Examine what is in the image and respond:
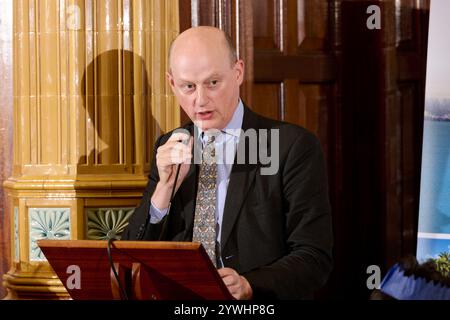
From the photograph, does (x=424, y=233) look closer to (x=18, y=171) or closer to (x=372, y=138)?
(x=372, y=138)

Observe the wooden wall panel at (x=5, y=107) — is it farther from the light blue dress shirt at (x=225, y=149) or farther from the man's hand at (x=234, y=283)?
the man's hand at (x=234, y=283)

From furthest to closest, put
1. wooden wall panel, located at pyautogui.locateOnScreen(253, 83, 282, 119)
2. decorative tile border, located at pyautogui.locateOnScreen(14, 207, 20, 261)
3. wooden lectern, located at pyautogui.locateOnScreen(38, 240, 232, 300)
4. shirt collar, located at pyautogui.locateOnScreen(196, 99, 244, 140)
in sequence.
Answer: wooden wall panel, located at pyautogui.locateOnScreen(253, 83, 282, 119), decorative tile border, located at pyautogui.locateOnScreen(14, 207, 20, 261), shirt collar, located at pyautogui.locateOnScreen(196, 99, 244, 140), wooden lectern, located at pyautogui.locateOnScreen(38, 240, 232, 300)

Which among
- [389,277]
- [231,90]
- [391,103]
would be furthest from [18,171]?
[391,103]

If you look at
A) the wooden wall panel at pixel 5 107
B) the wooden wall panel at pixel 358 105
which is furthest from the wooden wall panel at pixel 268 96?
the wooden wall panel at pixel 5 107

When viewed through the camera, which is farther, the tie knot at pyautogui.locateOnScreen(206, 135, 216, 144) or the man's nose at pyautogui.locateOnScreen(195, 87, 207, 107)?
the tie knot at pyautogui.locateOnScreen(206, 135, 216, 144)

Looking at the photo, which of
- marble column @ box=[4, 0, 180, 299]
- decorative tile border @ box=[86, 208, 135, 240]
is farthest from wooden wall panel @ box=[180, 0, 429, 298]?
decorative tile border @ box=[86, 208, 135, 240]

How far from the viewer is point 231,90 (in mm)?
2658

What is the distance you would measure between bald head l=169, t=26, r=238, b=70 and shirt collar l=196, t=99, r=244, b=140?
162 mm

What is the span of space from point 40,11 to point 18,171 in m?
0.59

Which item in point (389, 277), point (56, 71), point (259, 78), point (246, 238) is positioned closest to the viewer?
point (246, 238)

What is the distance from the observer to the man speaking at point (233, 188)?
2.60m

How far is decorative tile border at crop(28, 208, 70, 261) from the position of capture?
3314 millimetres

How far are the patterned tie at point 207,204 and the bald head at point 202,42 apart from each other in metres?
0.26

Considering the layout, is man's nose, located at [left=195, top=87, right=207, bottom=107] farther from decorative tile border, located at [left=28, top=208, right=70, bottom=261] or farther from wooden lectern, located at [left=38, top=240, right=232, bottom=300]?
decorative tile border, located at [left=28, top=208, right=70, bottom=261]
